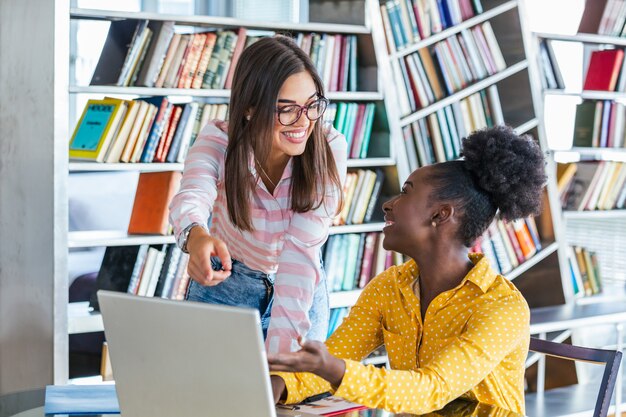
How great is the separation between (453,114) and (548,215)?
1.96 feet

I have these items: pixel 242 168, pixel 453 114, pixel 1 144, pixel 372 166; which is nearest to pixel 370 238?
pixel 372 166

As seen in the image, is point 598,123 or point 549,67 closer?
point 549,67

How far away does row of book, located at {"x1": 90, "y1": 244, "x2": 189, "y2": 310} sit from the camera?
3.09m

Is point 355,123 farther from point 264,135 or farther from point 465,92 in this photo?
point 264,135

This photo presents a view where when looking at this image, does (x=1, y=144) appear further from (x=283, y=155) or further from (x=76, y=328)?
(x=283, y=155)

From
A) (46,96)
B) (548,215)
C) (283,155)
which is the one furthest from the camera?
(548,215)

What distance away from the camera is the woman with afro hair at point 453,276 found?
1.67 meters

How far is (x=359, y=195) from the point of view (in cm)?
342

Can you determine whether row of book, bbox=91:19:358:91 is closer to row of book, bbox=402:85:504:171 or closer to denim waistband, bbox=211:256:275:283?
row of book, bbox=402:85:504:171

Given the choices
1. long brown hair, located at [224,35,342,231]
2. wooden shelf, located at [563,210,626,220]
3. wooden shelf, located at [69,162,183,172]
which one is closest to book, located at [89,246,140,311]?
wooden shelf, located at [69,162,183,172]

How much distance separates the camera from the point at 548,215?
146 inches

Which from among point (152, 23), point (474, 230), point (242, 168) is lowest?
point (474, 230)

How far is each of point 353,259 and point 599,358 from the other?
66.4 inches

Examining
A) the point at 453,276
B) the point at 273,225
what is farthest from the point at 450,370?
the point at 273,225
